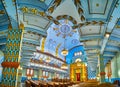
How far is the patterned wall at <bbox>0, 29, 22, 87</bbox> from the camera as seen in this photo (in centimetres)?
602

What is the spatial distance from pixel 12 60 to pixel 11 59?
66 millimetres

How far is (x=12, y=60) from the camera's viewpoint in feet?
20.6

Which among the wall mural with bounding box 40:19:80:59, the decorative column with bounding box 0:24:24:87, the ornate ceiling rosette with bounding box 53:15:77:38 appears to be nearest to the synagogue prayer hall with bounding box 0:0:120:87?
the decorative column with bounding box 0:24:24:87

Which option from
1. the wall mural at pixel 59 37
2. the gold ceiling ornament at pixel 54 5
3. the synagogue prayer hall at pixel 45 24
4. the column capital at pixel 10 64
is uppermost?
the wall mural at pixel 59 37

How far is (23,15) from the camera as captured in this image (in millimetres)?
7438

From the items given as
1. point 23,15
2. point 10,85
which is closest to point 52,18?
point 23,15

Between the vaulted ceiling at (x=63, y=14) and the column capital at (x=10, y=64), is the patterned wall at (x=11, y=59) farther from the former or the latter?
the vaulted ceiling at (x=63, y=14)

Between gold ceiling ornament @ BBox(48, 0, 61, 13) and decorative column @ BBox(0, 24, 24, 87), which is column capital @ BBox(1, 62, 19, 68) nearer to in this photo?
decorative column @ BBox(0, 24, 24, 87)

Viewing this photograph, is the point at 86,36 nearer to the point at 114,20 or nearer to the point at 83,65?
the point at 114,20

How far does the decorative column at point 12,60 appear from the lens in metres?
6.02

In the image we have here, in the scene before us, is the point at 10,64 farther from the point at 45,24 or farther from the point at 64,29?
the point at 64,29

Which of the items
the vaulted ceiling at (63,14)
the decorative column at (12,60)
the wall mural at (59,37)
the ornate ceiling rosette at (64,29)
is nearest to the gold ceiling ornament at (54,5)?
the vaulted ceiling at (63,14)

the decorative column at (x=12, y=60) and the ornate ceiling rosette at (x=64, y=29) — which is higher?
the ornate ceiling rosette at (x=64, y=29)

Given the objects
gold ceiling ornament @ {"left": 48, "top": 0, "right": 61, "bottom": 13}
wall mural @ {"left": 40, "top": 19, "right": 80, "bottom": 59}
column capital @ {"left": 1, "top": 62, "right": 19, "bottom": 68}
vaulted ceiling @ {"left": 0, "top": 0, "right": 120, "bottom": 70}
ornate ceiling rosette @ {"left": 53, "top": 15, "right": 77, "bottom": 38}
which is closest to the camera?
vaulted ceiling @ {"left": 0, "top": 0, "right": 120, "bottom": 70}
